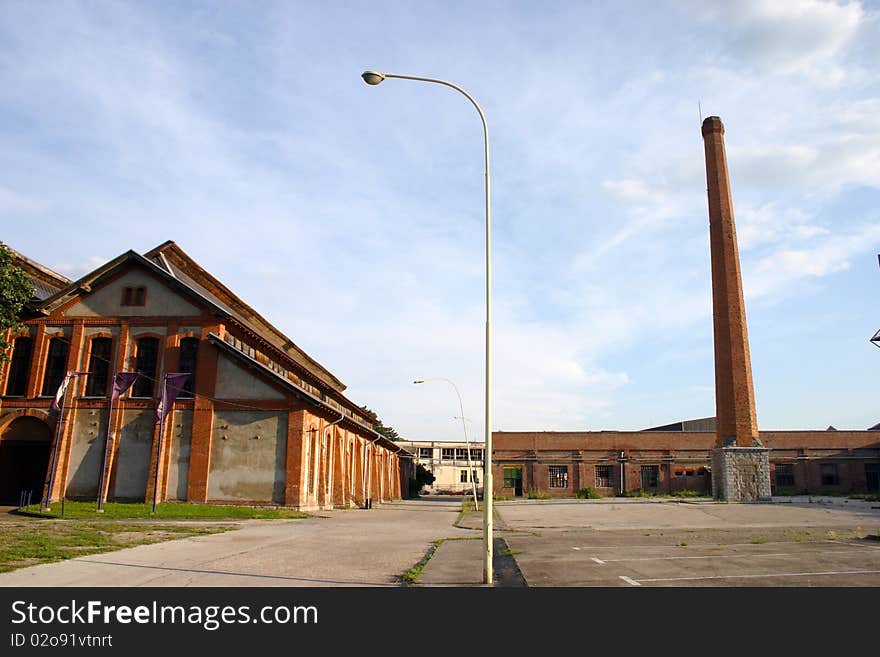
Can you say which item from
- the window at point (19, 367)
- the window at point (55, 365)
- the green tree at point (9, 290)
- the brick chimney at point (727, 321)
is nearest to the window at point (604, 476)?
the brick chimney at point (727, 321)

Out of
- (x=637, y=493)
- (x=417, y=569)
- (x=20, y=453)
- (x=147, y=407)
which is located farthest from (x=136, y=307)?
(x=637, y=493)

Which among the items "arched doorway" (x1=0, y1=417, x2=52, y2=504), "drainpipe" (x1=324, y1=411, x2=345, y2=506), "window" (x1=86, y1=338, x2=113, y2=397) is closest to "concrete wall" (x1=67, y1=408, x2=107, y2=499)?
"window" (x1=86, y1=338, x2=113, y2=397)

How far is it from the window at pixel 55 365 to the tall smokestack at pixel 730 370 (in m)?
41.9

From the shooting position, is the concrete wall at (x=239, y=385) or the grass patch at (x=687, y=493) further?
the grass patch at (x=687, y=493)

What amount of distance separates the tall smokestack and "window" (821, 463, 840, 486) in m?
23.2

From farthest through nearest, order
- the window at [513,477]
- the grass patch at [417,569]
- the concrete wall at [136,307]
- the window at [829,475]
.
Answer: the window at [513,477] → the window at [829,475] → the concrete wall at [136,307] → the grass patch at [417,569]

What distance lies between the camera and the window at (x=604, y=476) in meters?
62.9

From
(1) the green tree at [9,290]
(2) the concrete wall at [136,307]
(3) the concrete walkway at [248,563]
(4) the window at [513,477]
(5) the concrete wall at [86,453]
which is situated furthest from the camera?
(4) the window at [513,477]

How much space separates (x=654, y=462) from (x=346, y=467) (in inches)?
1406

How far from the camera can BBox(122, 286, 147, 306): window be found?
32.6 meters

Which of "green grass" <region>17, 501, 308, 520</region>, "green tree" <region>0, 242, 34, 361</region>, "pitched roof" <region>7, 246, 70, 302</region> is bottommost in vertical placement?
"green grass" <region>17, 501, 308, 520</region>

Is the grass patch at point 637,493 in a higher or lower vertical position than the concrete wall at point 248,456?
lower

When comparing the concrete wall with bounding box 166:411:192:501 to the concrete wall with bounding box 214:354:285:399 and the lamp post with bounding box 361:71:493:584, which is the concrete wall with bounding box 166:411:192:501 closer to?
the concrete wall with bounding box 214:354:285:399

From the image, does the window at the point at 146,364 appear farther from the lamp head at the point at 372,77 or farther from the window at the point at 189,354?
the lamp head at the point at 372,77
